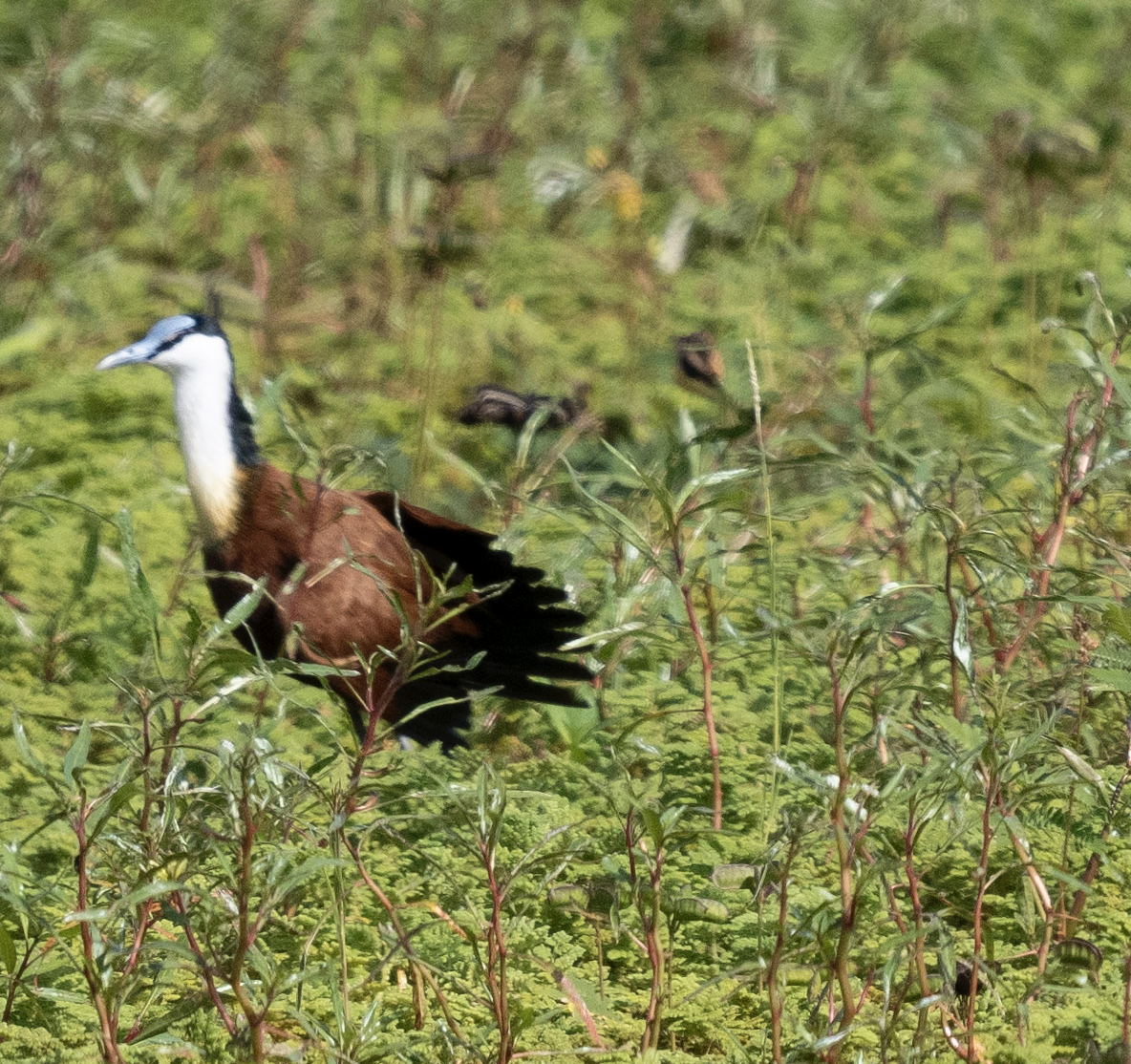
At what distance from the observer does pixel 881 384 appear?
15.4 feet

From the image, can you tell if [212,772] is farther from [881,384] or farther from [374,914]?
[881,384]

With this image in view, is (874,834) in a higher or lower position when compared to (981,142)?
higher

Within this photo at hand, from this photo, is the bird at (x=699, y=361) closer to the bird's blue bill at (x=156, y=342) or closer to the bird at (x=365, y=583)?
the bird at (x=365, y=583)

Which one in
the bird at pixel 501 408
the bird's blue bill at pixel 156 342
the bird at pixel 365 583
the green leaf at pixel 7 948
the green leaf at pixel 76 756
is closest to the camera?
the green leaf at pixel 76 756

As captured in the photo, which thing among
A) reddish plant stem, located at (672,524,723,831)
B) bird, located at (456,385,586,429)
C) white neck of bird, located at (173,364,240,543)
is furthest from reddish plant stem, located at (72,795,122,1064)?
bird, located at (456,385,586,429)

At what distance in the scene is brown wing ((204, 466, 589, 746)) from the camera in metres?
3.36

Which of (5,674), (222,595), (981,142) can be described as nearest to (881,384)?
(981,142)

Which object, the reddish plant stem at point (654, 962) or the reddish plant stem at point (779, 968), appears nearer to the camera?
the reddish plant stem at point (779, 968)

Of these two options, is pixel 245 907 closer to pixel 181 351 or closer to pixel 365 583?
pixel 365 583

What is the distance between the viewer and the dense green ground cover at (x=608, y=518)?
2.25 metres

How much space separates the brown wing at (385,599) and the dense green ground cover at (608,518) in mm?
100

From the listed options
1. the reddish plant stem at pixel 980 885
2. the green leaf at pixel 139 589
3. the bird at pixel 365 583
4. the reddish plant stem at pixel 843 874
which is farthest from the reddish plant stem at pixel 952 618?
the green leaf at pixel 139 589

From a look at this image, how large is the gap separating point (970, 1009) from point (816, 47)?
5.06 metres

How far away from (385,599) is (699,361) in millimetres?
1264
